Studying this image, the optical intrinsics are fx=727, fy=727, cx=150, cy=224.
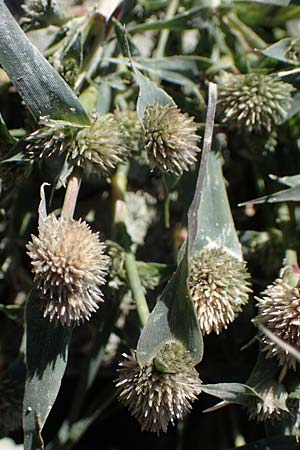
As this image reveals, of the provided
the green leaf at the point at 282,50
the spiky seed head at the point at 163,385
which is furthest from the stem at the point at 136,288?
the green leaf at the point at 282,50

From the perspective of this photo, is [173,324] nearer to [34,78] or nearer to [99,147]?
[99,147]

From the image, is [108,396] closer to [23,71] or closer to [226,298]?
[226,298]

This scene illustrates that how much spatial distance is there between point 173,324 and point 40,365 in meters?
0.23

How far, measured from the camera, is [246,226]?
1.63m

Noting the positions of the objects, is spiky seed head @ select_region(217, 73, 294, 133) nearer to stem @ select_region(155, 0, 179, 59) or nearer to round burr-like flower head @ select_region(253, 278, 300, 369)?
stem @ select_region(155, 0, 179, 59)

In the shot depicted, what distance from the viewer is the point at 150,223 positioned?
5.61 ft

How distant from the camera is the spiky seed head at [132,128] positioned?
138cm

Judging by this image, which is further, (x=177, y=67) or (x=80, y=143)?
(x=177, y=67)

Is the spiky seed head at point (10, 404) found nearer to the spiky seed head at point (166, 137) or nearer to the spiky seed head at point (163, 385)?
the spiky seed head at point (163, 385)

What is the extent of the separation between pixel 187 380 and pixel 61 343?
22 centimetres

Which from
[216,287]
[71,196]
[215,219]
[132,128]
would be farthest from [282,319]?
[132,128]

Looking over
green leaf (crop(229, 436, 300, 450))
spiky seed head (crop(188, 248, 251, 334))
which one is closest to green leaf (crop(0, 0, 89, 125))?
spiky seed head (crop(188, 248, 251, 334))

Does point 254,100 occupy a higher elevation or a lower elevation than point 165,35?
lower

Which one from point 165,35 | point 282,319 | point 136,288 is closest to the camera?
point 282,319
